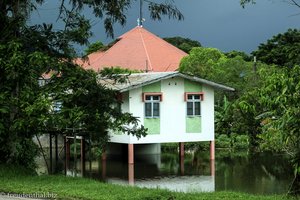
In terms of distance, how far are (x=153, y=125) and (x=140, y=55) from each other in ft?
96.6

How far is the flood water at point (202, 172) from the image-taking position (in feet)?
58.4

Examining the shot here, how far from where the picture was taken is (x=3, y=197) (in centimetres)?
976

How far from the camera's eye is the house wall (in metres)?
25.0

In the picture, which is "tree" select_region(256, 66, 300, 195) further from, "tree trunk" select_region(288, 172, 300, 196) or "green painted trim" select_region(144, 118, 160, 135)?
"green painted trim" select_region(144, 118, 160, 135)

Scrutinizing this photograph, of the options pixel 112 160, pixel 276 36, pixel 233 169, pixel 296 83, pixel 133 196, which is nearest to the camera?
pixel 296 83

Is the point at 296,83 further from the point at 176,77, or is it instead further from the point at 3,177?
the point at 176,77

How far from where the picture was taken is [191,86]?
26.1 m

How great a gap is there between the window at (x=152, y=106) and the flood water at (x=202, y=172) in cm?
228

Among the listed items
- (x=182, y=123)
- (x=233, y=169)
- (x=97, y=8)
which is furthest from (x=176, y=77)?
(x=97, y=8)

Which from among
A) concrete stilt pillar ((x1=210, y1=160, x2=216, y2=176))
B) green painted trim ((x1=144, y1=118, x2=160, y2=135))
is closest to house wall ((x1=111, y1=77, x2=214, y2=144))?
green painted trim ((x1=144, y1=118, x2=160, y2=135))

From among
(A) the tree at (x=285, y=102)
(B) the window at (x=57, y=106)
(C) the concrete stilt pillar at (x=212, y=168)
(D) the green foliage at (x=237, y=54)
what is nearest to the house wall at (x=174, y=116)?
(C) the concrete stilt pillar at (x=212, y=168)

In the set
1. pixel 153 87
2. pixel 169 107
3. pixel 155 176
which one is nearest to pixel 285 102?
pixel 155 176

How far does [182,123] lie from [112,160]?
Result: 4.37 meters

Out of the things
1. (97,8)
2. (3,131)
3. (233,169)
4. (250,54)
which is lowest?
(233,169)
